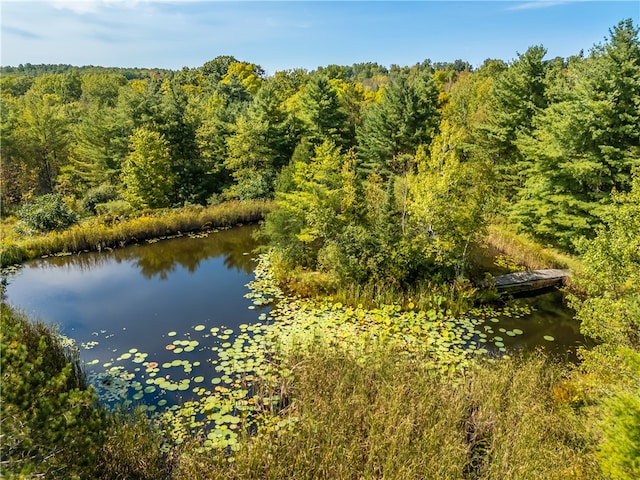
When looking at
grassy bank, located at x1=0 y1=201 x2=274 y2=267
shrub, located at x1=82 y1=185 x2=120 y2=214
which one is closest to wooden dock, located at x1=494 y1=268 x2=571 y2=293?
grassy bank, located at x1=0 y1=201 x2=274 y2=267

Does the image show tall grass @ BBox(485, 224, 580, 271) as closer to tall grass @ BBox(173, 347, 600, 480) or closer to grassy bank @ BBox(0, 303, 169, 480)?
tall grass @ BBox(173, 347, 600, 480)

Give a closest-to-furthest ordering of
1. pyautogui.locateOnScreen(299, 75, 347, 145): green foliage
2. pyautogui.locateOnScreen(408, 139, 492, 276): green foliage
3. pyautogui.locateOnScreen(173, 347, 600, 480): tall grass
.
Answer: pyautogui.locateOnScreen(173, 347, 600, 480): tall grass < pyautogui.locateOnScreen(408, 139, 492, 276): green foliage < pyautogui.locateOnScreen(299, 75, 347, 145): green foliage

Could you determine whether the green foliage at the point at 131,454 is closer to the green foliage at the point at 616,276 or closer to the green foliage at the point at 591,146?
the green foliage at the point at 616,276

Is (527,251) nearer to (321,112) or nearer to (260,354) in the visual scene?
(260,354)

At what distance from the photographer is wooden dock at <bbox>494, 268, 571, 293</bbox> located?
11.9m

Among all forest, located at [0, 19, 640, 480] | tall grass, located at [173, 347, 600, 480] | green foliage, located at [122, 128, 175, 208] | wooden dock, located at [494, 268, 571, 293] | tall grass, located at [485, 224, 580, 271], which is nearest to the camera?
tall grass, located at [173, 347, 600, 480]

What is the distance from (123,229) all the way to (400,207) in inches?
437

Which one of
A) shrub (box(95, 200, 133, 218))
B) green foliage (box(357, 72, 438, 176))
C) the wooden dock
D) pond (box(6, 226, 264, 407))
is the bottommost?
the wooden dock

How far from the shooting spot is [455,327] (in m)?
9.62

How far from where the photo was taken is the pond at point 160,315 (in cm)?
779

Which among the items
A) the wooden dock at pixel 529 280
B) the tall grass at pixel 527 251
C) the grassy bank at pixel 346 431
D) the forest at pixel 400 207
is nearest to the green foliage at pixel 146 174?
the forest at pixel 400 207

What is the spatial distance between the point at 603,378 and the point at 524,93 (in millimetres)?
16456

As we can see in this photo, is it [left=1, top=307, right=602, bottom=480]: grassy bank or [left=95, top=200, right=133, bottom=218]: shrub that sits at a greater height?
[left=95, top=200, right=133, bottom=218]: shrub

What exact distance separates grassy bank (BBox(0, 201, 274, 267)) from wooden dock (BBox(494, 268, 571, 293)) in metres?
12.3
